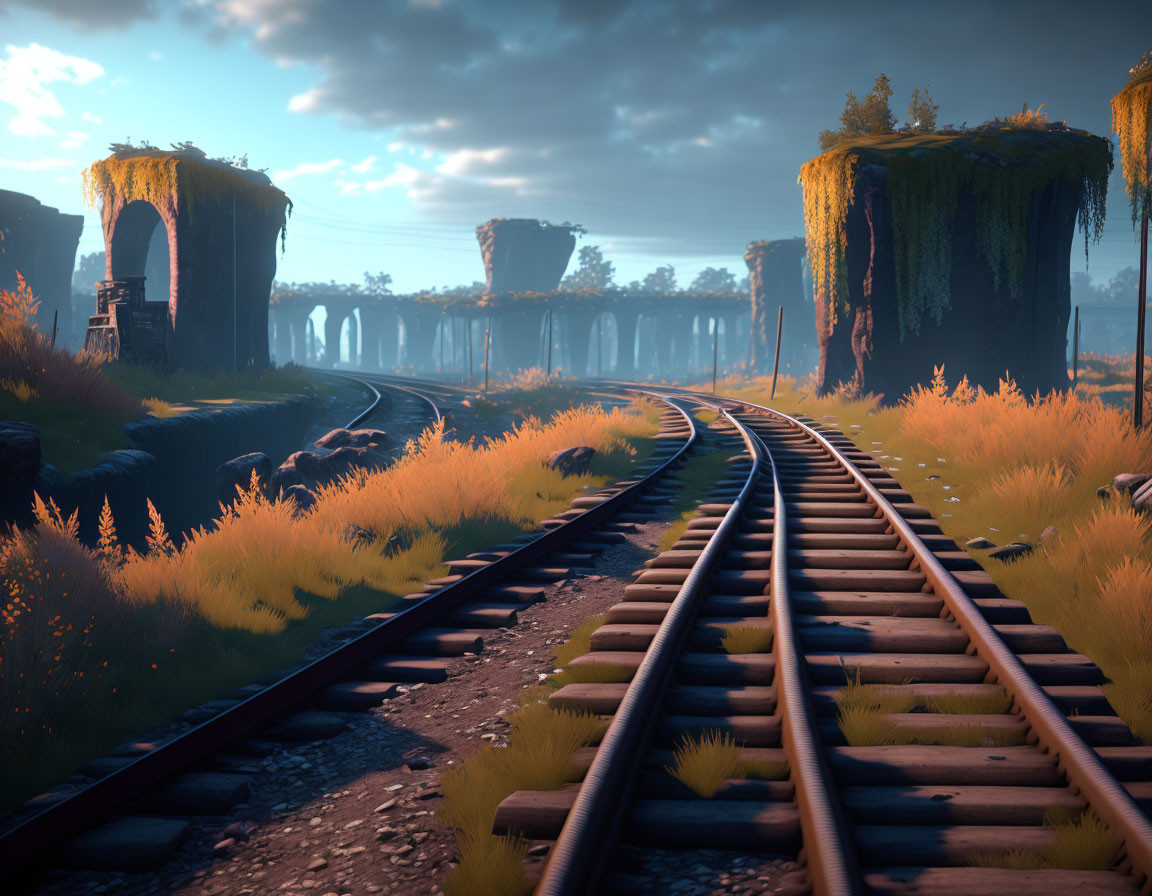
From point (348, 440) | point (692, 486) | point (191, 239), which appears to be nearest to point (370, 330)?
point (191, 239)

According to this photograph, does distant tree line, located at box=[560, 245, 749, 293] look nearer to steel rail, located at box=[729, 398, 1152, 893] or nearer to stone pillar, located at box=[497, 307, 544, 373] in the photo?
stone pillar, located at box=[497, 307, 544, 373]

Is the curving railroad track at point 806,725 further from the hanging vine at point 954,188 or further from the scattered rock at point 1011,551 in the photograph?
the hanging vine at point 954,188

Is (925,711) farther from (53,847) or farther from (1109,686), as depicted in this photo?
(53,847)

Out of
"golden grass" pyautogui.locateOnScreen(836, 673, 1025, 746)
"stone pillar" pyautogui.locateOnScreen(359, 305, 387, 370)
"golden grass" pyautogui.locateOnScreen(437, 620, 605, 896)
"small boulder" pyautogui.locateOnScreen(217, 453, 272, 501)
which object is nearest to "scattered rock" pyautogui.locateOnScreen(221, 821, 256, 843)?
"golden grass" pyautogui.locateOnScreen(437, 620, 605, 896)

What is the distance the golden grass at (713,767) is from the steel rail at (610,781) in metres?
0.19

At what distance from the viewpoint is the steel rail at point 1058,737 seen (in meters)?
2.50

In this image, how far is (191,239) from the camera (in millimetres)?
20578

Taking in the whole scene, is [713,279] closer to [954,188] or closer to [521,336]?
[521,336]

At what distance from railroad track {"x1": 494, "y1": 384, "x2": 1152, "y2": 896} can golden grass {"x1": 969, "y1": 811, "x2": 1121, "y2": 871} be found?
0.01 m

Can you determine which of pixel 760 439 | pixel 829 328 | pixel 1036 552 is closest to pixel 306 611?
pixel 1036 552

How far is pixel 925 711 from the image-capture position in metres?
3.89

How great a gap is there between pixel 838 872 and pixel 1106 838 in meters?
1.05

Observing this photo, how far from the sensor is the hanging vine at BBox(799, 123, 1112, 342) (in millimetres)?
17953

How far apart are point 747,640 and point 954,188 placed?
1741cm
